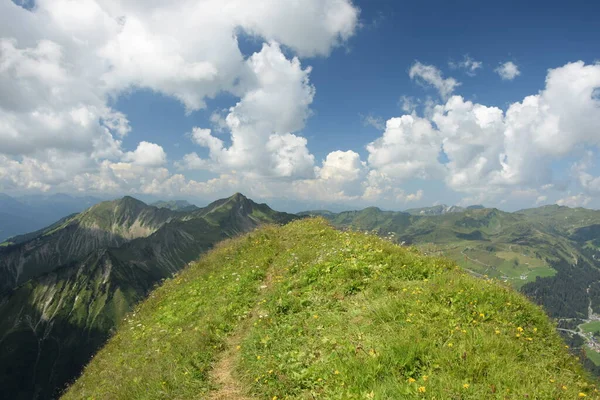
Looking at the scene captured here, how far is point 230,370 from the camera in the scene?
10062 millimetres

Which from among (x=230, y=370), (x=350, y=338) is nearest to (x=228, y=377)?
(x=230, y=370)

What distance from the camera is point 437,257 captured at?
14703 millimetres

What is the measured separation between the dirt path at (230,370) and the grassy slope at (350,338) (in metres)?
0.18

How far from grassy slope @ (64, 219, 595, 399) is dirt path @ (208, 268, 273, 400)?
0.58 ft

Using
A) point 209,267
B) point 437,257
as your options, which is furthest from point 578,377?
point 209,267

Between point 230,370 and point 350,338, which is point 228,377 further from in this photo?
point 350,338

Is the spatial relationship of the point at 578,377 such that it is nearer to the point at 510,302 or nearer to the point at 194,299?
the point at 510,302

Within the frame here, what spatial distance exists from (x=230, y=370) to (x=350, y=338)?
419 centimetres

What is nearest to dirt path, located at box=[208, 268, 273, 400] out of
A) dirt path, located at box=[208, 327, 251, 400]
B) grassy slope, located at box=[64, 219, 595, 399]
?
dirt path, located at box=[208, 327, 251, 400]

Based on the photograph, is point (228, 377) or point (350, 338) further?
point (228, 377)

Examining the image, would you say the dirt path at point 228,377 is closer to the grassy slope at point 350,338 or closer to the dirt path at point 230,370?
the dirt path at point 230,370

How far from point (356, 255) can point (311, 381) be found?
751 cm

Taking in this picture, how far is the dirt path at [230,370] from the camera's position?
8.91 m

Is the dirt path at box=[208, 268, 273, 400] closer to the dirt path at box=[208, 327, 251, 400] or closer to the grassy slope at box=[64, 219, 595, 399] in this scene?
the dirt path at box=[208, 327, 251, 400]
